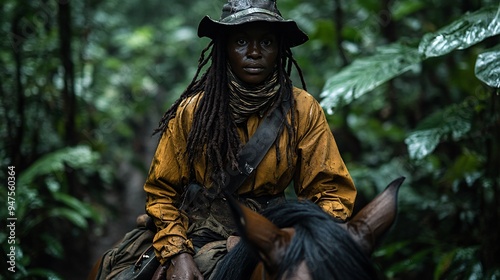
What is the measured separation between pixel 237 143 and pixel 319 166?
500mm

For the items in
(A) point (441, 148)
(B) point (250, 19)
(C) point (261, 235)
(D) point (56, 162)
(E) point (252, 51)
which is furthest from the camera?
(A) point (441, 148)

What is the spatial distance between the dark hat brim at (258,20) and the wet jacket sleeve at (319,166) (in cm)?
40

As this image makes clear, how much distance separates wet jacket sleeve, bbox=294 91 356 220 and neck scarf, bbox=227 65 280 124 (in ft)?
0.71

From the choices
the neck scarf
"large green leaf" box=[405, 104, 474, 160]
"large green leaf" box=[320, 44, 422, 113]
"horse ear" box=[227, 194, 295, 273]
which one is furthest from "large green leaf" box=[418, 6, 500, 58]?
"horse ear" box=[227, 194, 295, 273]

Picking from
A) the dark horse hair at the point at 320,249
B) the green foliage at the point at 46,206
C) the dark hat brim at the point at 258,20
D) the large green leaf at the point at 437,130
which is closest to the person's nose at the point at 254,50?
the dark hat brim at the point at 258,20

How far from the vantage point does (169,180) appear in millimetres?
3650

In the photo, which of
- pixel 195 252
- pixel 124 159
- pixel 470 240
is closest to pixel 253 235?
pixel 195 252

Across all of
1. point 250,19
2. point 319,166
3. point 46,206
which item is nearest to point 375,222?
point 319,166

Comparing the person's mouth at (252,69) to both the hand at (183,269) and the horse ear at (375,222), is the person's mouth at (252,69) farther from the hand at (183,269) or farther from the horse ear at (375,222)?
the horse ear at (375,222)

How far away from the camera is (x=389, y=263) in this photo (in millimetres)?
7609

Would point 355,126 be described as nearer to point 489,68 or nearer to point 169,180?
point 489,68

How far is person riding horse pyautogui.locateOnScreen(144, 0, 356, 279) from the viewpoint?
351 centimetres

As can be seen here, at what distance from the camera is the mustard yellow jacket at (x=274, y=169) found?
11.6ft

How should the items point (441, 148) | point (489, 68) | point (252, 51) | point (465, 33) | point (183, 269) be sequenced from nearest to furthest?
point (183, 269), point (252, 51), point (489, 68), point (465, 33), point (441, 148)
